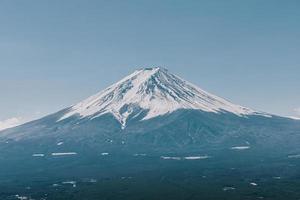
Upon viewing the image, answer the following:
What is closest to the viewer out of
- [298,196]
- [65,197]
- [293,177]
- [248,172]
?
[298,196]

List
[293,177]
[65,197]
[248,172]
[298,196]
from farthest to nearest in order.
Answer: [248,172] → [293,177] → [65,197] → [298,196]

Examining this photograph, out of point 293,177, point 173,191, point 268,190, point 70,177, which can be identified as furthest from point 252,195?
point 70,177

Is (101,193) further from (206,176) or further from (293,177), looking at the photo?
(293,177)

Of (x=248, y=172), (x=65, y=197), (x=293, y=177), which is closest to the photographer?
(x=65, y=197)

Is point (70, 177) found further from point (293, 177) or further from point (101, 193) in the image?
point (293, 177)

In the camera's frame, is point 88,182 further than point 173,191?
Yes

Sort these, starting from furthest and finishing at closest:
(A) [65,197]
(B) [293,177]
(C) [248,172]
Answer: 1. (C) [248,172]
2. (B) [293,177]
3. (A) [65,197]

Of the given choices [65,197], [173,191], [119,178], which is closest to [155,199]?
[173,191]

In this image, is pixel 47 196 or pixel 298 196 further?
pixel 47 196

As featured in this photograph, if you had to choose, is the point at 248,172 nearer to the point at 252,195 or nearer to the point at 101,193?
the point at 252,195
